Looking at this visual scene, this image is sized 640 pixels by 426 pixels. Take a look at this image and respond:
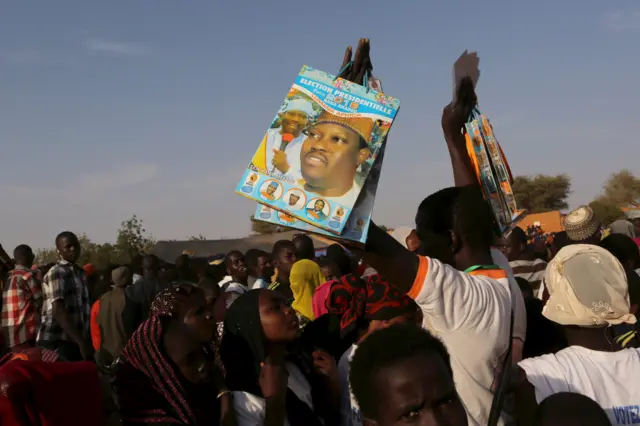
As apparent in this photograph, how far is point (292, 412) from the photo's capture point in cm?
330

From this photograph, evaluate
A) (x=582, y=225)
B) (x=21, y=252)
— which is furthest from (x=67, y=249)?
(x=582, y=225)

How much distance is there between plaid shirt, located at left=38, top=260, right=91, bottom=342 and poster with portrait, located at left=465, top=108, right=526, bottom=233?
543 cm

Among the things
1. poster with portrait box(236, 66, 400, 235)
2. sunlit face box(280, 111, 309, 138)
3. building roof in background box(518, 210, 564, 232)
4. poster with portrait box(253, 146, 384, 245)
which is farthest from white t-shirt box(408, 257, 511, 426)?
building roof in background box(518, 210, 564, 232)

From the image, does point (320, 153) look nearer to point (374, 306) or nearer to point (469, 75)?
point (469, 75)

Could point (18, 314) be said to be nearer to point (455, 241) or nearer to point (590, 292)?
point (455, 241)

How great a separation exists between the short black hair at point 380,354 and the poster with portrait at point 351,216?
0.35 metres

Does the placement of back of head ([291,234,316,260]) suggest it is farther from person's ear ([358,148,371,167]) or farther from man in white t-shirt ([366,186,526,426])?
person's ear ([358,148,371,167])

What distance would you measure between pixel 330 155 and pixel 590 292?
4.13ft

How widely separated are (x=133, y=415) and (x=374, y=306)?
4.44ft

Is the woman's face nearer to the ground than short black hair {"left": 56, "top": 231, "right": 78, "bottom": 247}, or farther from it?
nearer to the ground

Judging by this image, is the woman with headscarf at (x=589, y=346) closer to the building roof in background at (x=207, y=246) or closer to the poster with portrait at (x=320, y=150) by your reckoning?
the poster with portrait at (x=320, y=150)

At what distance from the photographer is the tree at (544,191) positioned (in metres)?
46.8

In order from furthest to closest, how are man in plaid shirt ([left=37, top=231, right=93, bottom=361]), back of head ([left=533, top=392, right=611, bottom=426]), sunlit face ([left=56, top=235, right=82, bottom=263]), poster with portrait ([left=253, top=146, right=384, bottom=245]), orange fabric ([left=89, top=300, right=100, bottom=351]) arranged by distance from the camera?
orange fabric ([left=89, top=300, right=100, bottom=351]), sunlit face ([left=56, top=235, right=82, bottom=263]), man in plaid shirt ([left=37, top=231, right=93, bottom=361]), back of head ([left=533, top=392, right=611, bottom=426]), poster with portrait ([left=253, top=146, right=384, bottom=245])

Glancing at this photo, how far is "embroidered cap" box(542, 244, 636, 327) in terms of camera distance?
252 cm
